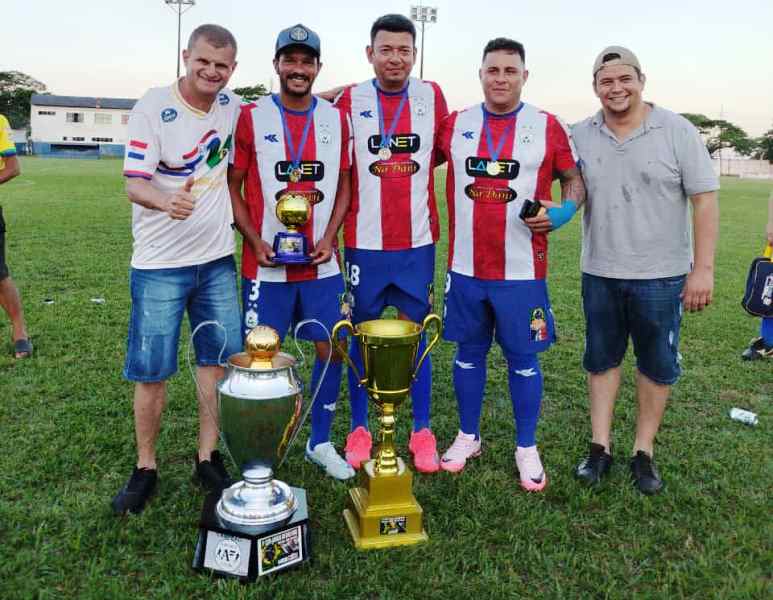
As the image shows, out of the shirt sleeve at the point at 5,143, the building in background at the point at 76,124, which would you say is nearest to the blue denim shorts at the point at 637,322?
the shirt sleeve at the point at 5,143

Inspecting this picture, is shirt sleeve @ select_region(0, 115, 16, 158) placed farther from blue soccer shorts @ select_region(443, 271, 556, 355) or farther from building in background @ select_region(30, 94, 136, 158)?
building in background @ select_region(30, 94, 136, 158)

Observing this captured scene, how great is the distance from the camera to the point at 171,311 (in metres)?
3.04

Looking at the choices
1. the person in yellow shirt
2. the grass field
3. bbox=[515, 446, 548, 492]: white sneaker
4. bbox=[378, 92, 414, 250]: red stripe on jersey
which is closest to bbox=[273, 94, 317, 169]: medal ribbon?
bbox=[378, 92, 414, 250]: red stripe on jersey

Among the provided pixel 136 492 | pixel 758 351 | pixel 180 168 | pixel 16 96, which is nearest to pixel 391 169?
pixel 180 168

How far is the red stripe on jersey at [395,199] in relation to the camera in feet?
11.3

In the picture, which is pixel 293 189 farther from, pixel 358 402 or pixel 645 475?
pixel 645 475

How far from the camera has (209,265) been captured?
312cm

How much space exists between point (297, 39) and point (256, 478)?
1.91m

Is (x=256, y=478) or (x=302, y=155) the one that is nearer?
(x=256, y=478)

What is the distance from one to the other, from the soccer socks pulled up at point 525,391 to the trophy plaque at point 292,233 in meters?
1.18

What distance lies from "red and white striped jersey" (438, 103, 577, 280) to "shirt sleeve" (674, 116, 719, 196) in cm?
49

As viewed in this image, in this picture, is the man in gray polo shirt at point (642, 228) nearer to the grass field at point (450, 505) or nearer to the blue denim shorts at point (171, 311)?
the grass field at point (450, 505)

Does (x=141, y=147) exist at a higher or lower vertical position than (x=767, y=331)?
higher

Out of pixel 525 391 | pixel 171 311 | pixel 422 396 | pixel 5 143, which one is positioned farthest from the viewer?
pixel 5 143
